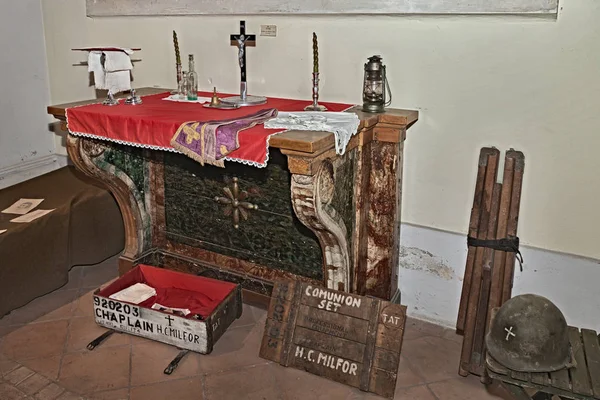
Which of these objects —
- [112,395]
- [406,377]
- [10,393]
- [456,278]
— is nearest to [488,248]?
[456,278]

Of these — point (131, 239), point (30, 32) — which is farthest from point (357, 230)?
point (30, 32)

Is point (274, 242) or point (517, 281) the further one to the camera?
point (274, 242)

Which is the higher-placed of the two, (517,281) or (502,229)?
(502,229)

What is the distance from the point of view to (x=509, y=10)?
2.89 metres

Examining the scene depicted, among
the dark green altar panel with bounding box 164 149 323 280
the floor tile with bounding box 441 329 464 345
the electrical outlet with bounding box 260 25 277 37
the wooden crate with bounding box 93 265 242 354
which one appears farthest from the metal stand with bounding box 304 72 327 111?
the floor tile with bounding box 441 329 464 345

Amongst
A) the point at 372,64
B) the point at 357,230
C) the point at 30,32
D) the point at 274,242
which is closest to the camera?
the point at 372,64

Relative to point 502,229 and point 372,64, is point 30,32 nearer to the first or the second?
point 372,64

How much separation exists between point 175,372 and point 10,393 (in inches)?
31.9

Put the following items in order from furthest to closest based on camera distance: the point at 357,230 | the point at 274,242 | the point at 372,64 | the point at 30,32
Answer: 1. the point at 30,32
2. the point at 274,242
3. the point at 357,230
4. the point at 372,64

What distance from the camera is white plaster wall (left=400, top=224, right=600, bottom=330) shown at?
3.14 metres

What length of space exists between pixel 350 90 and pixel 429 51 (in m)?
0.51

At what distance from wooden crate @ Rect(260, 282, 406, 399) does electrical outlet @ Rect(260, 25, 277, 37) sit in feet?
4.96

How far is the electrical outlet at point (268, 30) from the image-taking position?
3557 mm

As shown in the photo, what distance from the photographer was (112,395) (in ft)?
9.69
